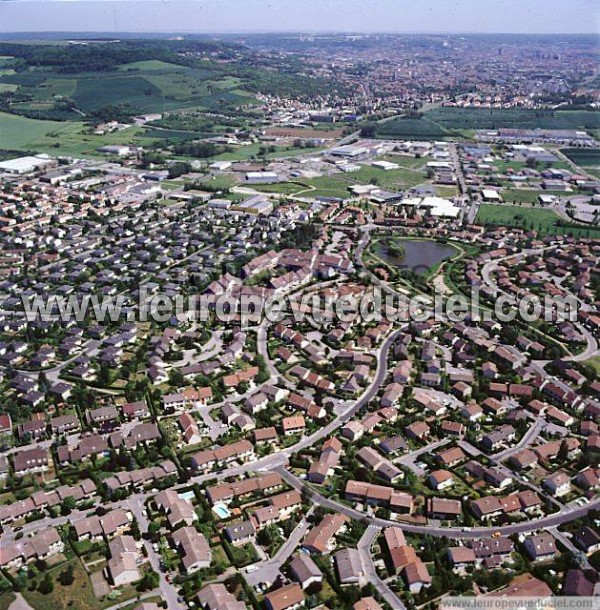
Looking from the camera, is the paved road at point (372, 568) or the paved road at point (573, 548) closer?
the paved road at point (372, 568)

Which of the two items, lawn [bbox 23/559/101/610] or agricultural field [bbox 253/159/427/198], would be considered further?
agricultural field [bbox 253/159/427/198]

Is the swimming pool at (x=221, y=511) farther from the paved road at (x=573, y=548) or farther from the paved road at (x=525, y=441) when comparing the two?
the paved road at (x=573, y=548)

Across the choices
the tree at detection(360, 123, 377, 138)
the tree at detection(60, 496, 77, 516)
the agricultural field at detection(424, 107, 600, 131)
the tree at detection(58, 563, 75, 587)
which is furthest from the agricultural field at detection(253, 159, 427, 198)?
the tree at detection(58, 563, 75, 587)

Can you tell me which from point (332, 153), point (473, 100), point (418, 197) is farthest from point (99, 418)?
point (473, 100)

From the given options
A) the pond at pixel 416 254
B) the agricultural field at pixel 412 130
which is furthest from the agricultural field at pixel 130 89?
the pond at pixel 416 254

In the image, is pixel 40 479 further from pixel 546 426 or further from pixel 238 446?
pixel 546 426

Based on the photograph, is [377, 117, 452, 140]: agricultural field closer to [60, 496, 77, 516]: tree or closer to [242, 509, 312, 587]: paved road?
[242, 509, 312, 587]: paved road
